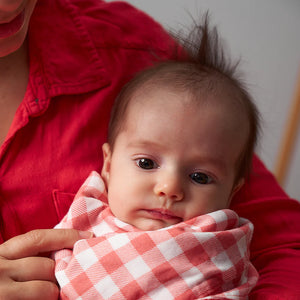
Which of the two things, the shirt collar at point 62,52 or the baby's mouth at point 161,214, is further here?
the shirt collar at point 62,52

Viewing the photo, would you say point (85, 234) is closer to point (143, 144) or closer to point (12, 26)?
point (143, 144)

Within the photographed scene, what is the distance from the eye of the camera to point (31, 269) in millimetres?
787

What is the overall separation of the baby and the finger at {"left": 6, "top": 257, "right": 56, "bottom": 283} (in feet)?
0.07

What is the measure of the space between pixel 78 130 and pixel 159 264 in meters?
0.34

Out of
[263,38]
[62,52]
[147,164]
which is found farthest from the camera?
[263,38]

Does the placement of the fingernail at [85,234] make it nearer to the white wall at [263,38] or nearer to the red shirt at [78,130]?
the red shirt at [78,130]

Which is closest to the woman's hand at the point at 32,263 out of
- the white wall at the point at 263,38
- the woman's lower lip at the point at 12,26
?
the woman's lower lip at the point at 12,26

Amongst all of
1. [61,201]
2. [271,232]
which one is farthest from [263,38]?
[61,201]

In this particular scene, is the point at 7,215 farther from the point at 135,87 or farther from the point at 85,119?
the point at 135,87

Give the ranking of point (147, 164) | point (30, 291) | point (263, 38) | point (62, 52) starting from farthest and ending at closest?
point (263, 38), point (62, 52), point (147, 164), point (30, 291)

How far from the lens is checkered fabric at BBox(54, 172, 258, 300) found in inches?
30.1

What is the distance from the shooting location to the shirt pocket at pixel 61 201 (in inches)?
36.1

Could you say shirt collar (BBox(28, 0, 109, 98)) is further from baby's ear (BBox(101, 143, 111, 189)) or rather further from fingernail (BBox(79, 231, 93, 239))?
fingernail (BBox(79, 231, 93, 239))

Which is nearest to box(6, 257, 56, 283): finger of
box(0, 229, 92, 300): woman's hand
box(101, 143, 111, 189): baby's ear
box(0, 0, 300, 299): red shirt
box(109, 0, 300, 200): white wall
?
box(0, 229, 92, 300): woman's hand
